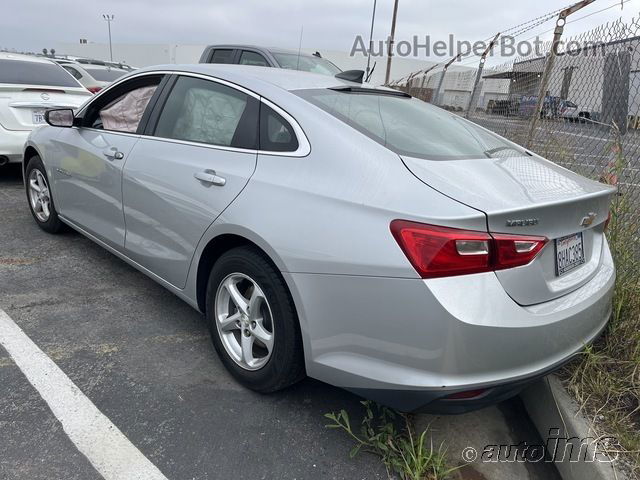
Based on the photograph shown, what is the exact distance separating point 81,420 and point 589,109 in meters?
4.62

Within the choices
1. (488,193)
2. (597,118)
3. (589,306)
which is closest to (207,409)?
(488,193)

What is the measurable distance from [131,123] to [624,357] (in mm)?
3259

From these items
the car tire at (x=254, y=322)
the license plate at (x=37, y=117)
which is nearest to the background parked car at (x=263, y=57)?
the license plate at (x=37, y=117)

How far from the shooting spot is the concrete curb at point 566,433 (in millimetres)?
1971

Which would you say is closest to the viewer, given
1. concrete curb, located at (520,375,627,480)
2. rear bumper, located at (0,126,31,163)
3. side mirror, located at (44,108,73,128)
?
concrete curb, located at (520,375,627,480)

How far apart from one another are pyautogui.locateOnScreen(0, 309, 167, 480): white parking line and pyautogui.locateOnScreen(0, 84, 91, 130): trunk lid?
3.74 meters

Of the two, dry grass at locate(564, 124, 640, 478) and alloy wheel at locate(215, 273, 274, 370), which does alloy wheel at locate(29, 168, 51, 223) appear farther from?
dry grass at locate(564, 124, 640, 478)

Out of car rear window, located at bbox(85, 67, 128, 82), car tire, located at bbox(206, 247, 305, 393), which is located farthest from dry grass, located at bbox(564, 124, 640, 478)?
car rear window, located at bbox(85, 67, 128, 82)

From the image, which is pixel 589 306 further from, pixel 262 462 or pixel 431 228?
pixel 262 462

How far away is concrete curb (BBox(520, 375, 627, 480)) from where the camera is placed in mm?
1971

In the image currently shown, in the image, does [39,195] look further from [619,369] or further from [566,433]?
[619,369]

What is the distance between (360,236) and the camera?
1877 millimetres

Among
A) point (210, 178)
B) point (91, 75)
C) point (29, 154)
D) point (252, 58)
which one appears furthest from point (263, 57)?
point (91, 75)

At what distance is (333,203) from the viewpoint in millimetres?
Answer: 1988
